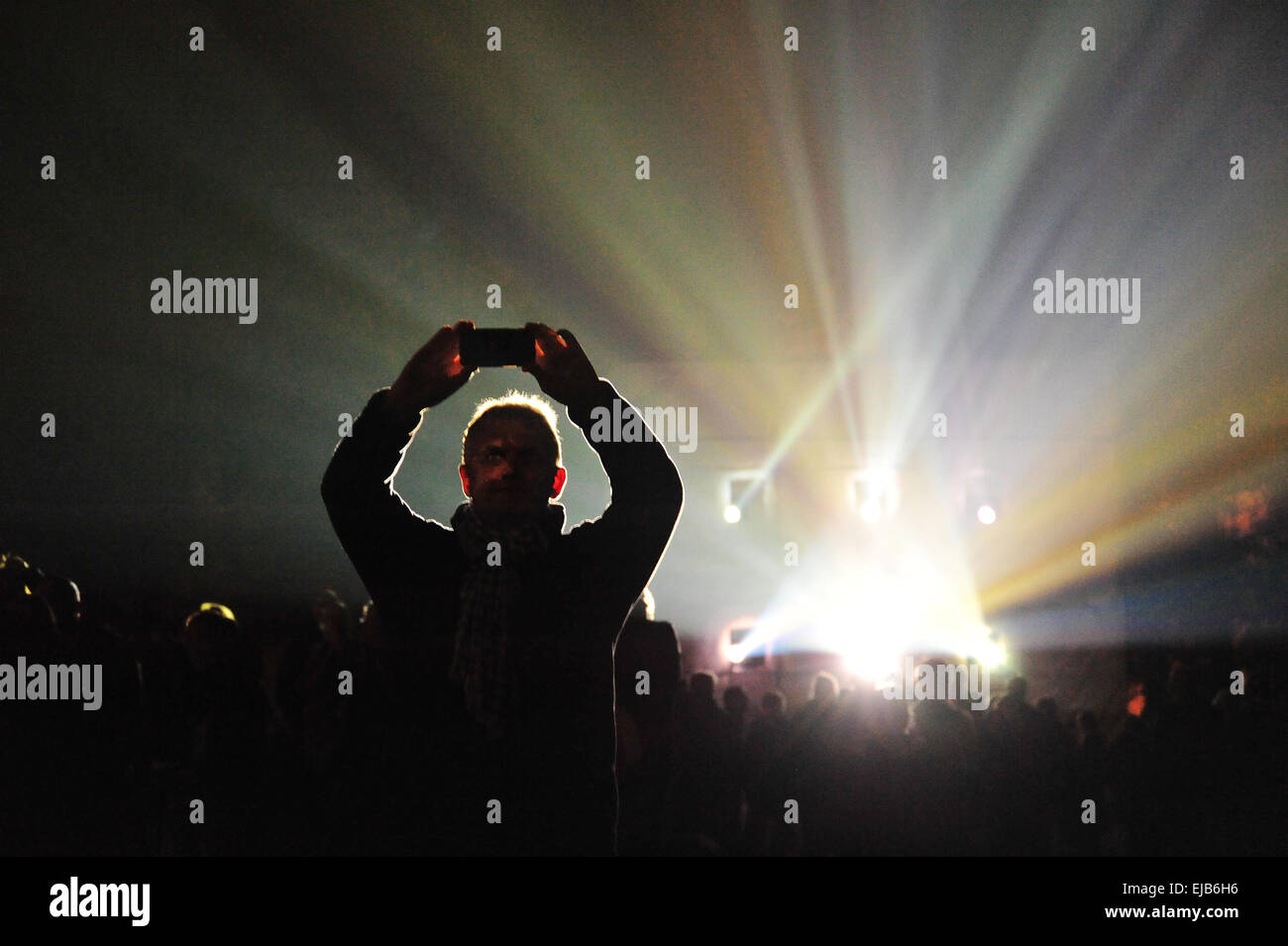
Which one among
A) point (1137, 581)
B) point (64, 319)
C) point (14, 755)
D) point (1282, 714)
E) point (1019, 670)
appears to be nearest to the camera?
point (14, 755)

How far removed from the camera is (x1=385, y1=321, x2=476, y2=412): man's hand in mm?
2379

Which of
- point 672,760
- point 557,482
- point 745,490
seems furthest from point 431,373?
point 745,490

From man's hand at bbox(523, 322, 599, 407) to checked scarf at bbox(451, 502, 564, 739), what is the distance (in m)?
0.31

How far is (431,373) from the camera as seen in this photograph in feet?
7.81

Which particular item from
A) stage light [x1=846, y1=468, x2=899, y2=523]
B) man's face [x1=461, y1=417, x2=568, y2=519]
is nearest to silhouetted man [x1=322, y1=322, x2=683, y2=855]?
man's face [x1=461, y1=417, x2=568, y2=519]

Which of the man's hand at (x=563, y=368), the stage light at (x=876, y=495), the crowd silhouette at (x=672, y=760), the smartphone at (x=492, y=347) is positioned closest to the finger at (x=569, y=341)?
the man's hand at (x=563, y=368)

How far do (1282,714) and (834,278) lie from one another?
423 inches

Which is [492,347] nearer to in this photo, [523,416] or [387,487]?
[523,416]

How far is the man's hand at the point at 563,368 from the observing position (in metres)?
2.39

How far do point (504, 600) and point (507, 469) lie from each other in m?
0.34
